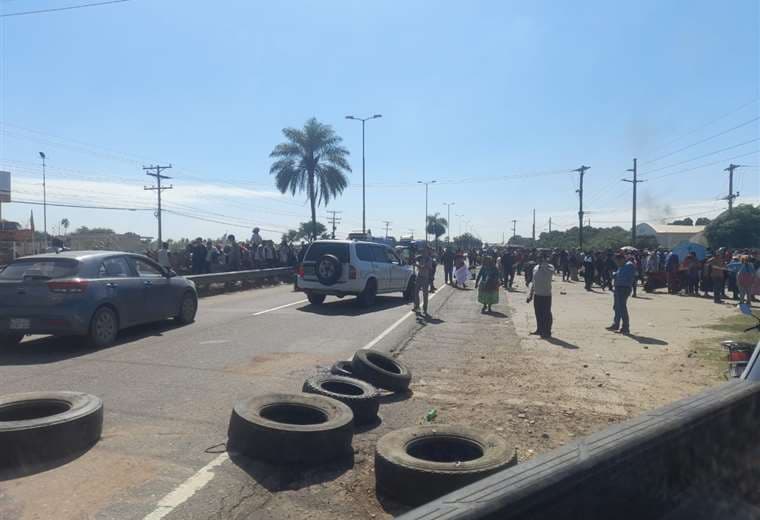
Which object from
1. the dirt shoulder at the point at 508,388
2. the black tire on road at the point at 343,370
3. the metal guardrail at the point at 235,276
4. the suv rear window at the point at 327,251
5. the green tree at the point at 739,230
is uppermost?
the green tree at the point at 739,230

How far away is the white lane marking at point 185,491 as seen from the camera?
13.3 ft

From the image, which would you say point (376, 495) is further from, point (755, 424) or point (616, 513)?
point (755, 424)

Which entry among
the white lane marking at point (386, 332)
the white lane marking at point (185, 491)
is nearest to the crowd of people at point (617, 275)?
the white lane marking at point (386, 332)

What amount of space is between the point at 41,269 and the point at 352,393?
5.83m

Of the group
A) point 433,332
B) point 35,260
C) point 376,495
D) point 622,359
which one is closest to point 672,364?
point 622,359

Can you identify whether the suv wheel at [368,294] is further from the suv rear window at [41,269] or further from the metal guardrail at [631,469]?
the metal guardrail at [631,469]

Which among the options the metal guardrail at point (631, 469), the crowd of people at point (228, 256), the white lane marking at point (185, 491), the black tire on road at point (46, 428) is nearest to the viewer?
the metal guardrail at point (631, 469)

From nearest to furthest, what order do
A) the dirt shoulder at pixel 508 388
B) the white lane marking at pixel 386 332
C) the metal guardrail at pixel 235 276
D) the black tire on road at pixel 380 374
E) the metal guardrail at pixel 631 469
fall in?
the metal guardrail at pixel 631 469
the dirt shoulder at pixel 508 388
the black tire on road at pixel 380 374
the white lane marking at pixel 386 332
the metal guardrail at pixel 235 276

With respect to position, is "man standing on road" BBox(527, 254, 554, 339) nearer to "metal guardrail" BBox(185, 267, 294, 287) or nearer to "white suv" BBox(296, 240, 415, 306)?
"white suv" BBox(296, 240, 415, 306)

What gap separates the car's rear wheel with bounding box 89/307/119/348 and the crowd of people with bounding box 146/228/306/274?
10.6m

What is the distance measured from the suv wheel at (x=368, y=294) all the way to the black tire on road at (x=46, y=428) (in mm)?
11880

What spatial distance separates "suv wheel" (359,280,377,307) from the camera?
57.2 ft

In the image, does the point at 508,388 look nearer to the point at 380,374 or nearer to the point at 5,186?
the point at 380,374

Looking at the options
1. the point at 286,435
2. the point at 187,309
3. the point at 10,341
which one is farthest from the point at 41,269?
the point at 286,435
